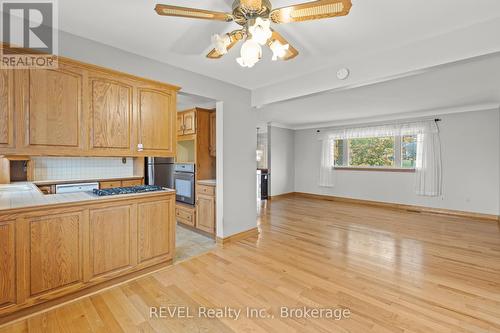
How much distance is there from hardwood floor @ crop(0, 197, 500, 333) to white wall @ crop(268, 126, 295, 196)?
11.0 feet

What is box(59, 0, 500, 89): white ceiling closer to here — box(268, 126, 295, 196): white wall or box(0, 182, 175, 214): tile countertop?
box(0, 182, 175, 214): tile countertop

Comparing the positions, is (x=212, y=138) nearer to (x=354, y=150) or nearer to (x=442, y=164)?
(x=354, y=150)

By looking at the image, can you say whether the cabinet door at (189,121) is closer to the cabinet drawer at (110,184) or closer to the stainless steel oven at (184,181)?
the stainless steel oven at (184,181)

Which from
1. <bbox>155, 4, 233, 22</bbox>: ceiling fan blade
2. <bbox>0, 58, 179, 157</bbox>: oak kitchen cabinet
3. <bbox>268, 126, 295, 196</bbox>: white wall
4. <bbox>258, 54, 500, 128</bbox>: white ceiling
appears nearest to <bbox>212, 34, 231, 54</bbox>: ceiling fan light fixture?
<bbox>155, 4, 233, 22</bbox>: ceiling fan blade

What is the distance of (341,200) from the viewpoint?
6.88 meters

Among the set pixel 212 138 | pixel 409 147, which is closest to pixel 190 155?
pixel 212 138

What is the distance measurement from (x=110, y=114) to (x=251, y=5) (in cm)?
172

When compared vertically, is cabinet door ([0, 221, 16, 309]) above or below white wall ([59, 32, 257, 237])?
below

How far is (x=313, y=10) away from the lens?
53.1 inches

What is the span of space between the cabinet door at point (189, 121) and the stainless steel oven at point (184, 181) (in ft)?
1.88

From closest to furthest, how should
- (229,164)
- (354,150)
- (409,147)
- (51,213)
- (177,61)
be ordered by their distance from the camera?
1. (51,213)
2. (177,61)
3. (229,164)
4. (409,147)
5. (354,150)

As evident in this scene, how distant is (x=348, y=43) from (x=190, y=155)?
3286mm

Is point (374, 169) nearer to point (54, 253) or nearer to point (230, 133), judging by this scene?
point (230, 133)

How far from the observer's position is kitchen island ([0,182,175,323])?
177 cm
